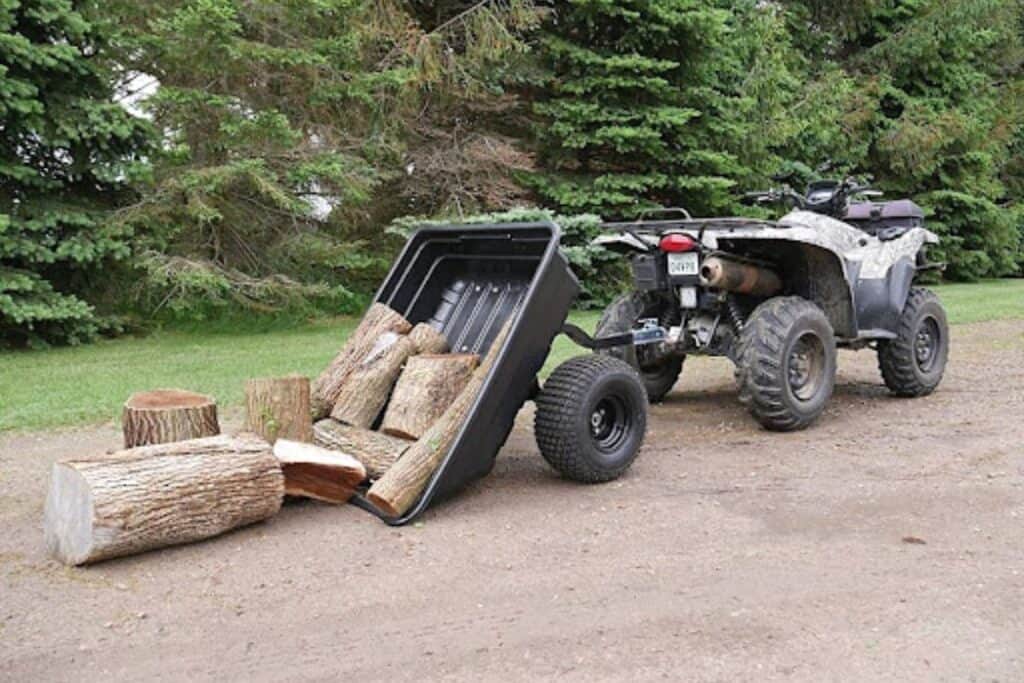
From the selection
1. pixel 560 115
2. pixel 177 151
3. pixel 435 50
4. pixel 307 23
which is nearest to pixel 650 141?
pixel 560 115

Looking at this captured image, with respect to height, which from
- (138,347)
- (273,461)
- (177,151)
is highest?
(177,151)

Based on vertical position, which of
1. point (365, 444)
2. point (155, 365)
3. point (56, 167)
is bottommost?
point (155, 365)

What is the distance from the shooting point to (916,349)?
23.1 ft

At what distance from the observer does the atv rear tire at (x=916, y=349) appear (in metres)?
6.87

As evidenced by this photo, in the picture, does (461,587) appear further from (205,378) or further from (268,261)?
(268,261)

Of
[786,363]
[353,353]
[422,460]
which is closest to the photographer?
[422,460]

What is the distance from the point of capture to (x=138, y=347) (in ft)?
34.6

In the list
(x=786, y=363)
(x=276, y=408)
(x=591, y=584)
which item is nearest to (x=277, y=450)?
(x=276, y=408)

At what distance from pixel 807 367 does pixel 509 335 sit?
2664 millimetres

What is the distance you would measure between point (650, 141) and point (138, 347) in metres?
7.73

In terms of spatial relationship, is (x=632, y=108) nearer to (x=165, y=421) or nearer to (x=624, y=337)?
(x=624, y=337)

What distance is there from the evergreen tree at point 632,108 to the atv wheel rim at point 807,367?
24.7 ft

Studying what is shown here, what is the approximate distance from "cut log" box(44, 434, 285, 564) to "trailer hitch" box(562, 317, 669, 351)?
1.80 meters

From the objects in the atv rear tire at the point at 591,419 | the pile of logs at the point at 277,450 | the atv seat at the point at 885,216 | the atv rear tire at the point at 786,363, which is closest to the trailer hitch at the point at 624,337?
the atv rear tire at the point at 591,419
